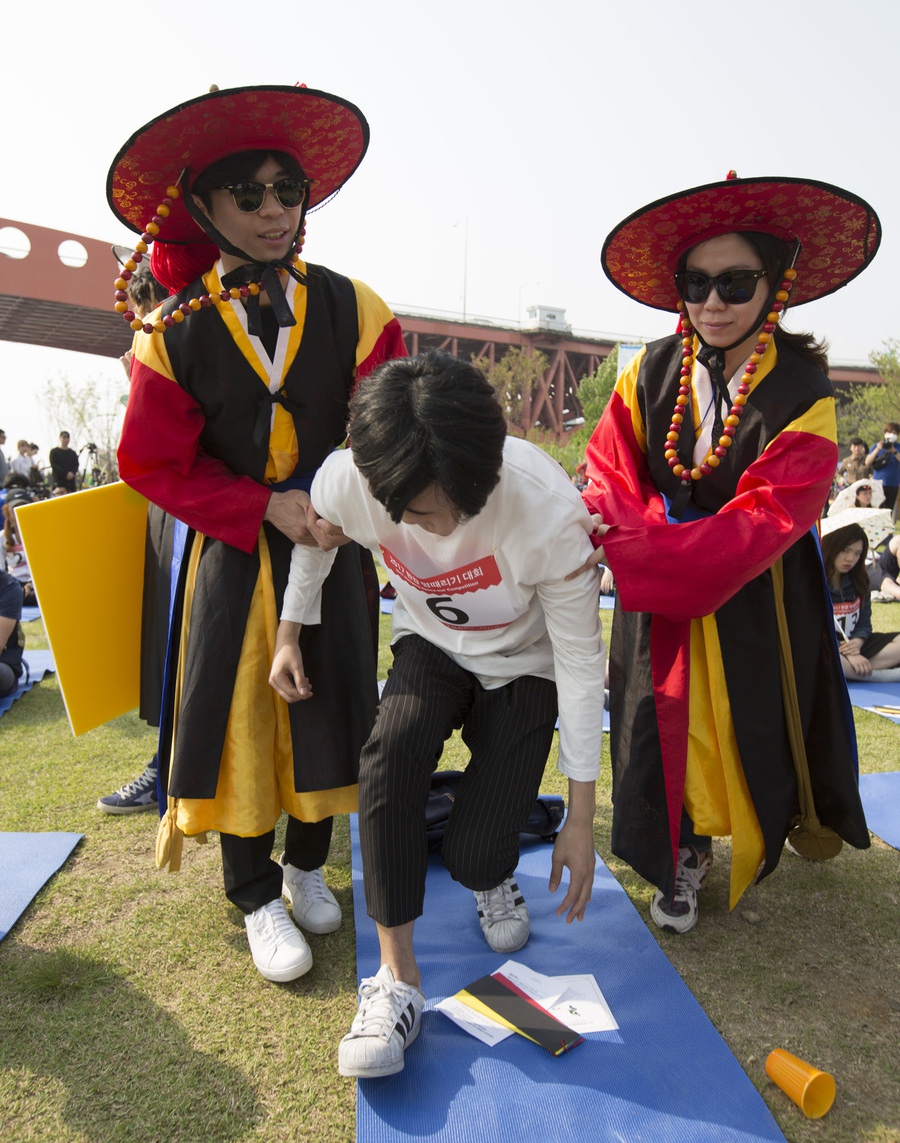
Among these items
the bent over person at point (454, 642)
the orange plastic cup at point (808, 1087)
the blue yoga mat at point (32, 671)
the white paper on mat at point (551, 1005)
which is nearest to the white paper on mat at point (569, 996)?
the white paper on mat at point (551, 1005)

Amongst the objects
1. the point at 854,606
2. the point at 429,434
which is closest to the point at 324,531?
the point at 429,434

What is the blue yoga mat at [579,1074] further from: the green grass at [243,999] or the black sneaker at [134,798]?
the black sneaker at [134,798]

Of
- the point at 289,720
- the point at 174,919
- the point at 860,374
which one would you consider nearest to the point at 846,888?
the point at 289,720

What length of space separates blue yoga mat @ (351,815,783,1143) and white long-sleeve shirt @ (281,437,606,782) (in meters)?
0.61

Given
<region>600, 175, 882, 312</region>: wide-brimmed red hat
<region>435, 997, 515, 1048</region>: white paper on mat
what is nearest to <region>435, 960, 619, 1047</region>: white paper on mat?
<region>435, 997, 515, 1048</region>: white paper on mat

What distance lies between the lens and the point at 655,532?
76.2 inches

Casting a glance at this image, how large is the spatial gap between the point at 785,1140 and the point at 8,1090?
4.95 ft

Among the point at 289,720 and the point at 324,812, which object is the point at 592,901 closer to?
the point at 324,812

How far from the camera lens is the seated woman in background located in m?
4.79

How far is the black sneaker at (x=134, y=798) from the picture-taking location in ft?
9.68

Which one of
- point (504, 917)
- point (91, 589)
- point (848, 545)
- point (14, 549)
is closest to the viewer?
point (504, 917)

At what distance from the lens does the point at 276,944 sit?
6.71 ft

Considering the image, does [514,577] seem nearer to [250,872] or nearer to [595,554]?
[595,554]

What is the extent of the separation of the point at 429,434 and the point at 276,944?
1366 mm
